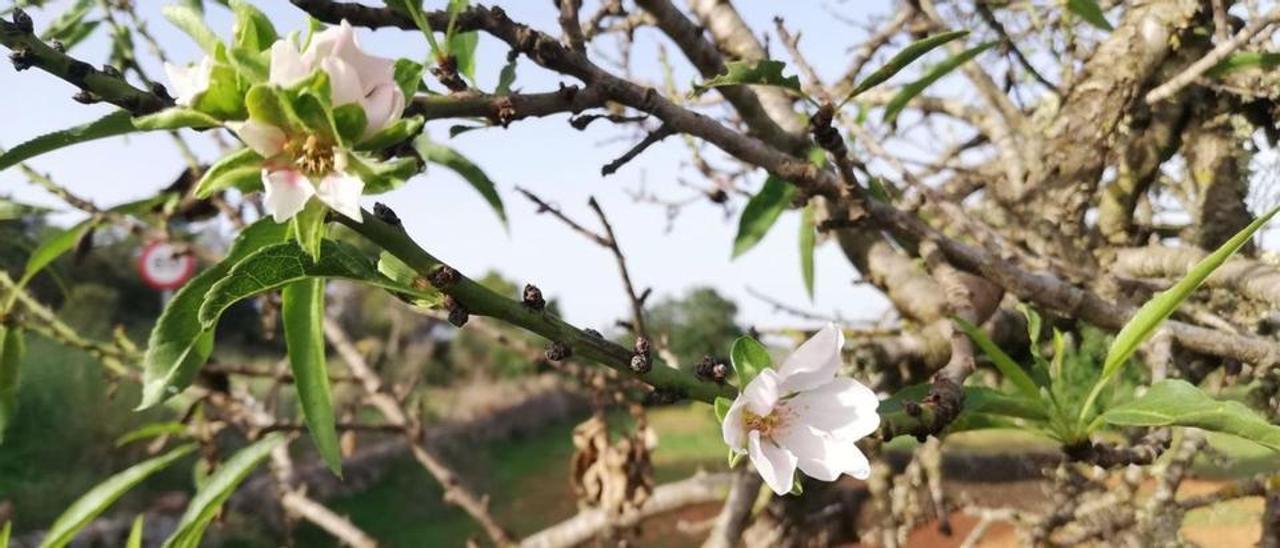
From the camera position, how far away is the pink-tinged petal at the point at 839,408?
43 centimetres

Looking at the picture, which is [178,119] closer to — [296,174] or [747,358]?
[296,174]

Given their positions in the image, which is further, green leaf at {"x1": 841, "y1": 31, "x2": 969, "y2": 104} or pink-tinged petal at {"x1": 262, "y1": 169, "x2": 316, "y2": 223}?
green leaf at {"x1": 841, "y1": 31, "x2": 969, "y2": 104}

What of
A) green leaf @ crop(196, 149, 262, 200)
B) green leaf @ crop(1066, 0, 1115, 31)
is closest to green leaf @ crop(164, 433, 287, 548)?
green leaf @ crop(196, 149, 262, 200)

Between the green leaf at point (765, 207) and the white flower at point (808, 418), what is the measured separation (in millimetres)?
302

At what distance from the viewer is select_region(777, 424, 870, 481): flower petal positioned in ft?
1.39

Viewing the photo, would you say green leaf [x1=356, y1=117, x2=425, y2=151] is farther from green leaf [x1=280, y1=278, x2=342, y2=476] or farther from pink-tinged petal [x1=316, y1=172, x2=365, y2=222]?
green leaf [x1=280, y1=278, x2=342, y2=476]

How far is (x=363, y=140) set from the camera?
35 centimetres

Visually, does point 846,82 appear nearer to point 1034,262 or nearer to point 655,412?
point 1034,262

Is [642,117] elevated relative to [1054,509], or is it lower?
elevated

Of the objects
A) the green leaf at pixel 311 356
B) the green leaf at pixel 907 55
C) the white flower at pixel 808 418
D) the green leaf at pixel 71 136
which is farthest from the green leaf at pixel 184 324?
the green leaf at pixel 907 55

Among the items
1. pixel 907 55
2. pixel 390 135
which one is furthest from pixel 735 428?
pixel 907 55

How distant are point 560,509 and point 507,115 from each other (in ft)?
15.2

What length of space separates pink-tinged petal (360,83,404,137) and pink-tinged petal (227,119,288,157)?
3 cm

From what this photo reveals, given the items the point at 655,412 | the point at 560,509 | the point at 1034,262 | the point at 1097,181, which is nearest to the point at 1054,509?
the point at 1034,262
